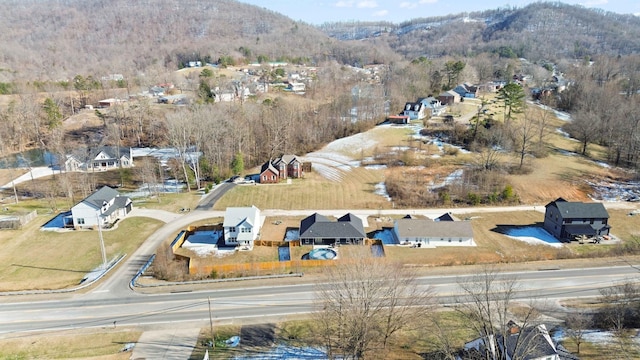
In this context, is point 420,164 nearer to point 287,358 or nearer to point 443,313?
point 443,313

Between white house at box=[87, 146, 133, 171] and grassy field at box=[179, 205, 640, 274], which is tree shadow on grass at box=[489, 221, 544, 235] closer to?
Answer: grassy field at box=[179, 205, 640, 274]

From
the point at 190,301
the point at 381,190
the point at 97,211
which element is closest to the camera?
the point at 190,301

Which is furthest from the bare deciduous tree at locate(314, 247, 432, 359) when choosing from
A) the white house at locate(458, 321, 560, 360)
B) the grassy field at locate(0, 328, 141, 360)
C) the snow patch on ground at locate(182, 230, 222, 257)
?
the snow patch on ground at locate(182, 230, 222, 257)

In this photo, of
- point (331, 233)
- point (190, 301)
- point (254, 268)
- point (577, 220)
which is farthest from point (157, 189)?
point (577, 220)

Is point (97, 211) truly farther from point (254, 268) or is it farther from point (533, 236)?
point (533, 236)

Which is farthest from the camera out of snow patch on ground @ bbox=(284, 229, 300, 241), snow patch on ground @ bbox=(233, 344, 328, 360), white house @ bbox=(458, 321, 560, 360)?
snow patch on ground @ bbox=(284, 229, 300, 241)

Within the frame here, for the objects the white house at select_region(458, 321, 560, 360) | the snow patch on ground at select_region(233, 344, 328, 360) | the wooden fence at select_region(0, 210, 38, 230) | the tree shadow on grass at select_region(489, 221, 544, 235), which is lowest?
the snow patch on ground at select_region(233, 344, 328, 360)

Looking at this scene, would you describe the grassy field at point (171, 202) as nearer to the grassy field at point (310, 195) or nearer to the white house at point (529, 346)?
the grassy field at point (310, 195)

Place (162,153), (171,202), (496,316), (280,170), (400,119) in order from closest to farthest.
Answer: (496,316) → (171,202) → (280,170) → (162,153) → (400,119)
